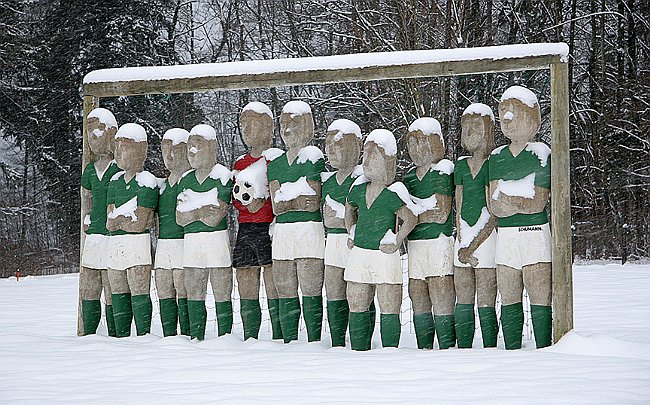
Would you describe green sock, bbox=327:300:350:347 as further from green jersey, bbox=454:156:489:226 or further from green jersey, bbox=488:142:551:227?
green jersey, bbox=488:142:551:227

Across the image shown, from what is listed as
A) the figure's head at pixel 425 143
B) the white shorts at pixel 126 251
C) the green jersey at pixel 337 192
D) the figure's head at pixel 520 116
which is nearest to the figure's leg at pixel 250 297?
the green jersey at pixel 337 192

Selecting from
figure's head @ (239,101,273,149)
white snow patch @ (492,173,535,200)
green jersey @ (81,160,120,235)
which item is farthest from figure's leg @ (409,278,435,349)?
green jersey @ (81,160,120,235)

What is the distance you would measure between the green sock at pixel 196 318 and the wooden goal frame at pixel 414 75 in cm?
109

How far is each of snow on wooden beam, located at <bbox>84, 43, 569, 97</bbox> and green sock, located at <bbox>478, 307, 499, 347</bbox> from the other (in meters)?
1.68

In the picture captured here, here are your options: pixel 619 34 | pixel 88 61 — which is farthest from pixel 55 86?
pixel 619 34

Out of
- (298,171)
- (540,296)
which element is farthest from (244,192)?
(540,296)

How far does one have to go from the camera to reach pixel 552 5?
16375 millimetres

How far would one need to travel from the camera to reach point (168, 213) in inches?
275

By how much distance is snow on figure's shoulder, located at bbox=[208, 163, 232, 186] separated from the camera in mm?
6789

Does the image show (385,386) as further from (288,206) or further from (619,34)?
(619,34)

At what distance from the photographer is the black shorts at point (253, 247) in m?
6.65

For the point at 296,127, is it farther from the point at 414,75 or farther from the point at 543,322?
the point at 543,322

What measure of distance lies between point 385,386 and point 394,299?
1453 mm

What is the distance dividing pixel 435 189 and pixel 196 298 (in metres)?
2.04
